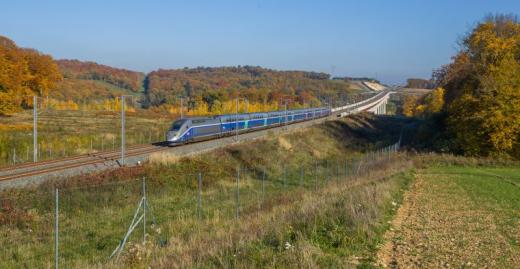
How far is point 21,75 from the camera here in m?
77.2

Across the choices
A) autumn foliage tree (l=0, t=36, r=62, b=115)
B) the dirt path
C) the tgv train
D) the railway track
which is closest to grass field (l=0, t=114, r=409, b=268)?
the dirt path

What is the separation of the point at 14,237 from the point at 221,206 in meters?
8.36

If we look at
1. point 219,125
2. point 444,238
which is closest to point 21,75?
point 219,125

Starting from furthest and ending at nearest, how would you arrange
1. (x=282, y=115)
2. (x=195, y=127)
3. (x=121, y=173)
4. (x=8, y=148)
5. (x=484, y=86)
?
(x=282, y=115) < (x=195, y=127) < (x=484, y=86) < (x=8, y=148) < (x=121, y=173)

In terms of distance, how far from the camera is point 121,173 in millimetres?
27859

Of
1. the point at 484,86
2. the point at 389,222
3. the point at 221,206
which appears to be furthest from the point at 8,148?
the point at 484,86

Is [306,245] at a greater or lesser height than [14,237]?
greater

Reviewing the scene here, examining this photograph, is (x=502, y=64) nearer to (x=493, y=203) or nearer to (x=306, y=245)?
(x=493, y=203)

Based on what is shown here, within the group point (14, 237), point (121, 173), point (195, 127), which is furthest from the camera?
point (195, 127)

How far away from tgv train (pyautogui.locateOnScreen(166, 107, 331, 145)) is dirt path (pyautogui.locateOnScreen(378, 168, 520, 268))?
2703 cm

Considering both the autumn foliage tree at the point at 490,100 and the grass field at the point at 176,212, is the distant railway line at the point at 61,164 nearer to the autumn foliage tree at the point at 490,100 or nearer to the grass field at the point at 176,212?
the grass field at the point at 176,212

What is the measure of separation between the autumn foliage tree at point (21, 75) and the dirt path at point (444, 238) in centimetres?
6535

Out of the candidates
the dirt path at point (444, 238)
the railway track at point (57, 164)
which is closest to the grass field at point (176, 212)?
the dirt path at point (444, 238)

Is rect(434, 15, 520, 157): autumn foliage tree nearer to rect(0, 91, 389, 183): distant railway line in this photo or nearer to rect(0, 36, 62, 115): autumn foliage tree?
rect(0, 91, 389, 183): distant railway line
